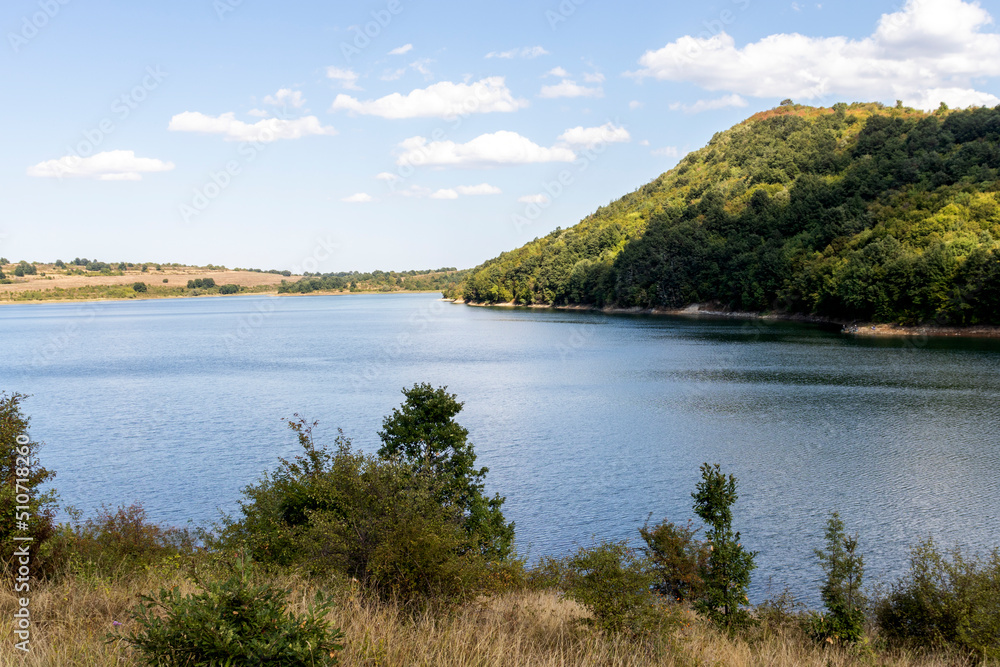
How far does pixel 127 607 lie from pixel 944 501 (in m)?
24.9

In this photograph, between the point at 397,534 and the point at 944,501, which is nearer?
the point at 397,534

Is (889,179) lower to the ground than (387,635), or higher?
higher

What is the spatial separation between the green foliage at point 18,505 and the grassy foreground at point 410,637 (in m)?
0.64

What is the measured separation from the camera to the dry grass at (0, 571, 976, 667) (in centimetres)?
557

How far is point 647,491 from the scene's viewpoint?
24906 millimetres

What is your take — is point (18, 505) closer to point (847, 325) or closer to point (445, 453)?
point (445, 453)

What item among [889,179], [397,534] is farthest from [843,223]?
[397,534]

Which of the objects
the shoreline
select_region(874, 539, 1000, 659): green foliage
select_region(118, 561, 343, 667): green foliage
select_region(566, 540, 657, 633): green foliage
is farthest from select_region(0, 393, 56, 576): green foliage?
the shoreline

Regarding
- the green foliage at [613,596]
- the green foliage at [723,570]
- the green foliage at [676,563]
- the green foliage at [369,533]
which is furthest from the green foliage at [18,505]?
the green foliage at [676,563]

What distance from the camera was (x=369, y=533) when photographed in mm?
10000

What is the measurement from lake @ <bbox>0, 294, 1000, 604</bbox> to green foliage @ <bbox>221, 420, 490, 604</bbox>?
8.07 m

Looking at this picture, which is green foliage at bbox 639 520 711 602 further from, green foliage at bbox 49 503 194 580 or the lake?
green foliage at bbox 49 503 194 580

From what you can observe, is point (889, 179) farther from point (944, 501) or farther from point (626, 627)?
point (626, 627)

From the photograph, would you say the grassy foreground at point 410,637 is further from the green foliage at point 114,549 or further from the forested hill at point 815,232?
the forested hill at point 815,232
